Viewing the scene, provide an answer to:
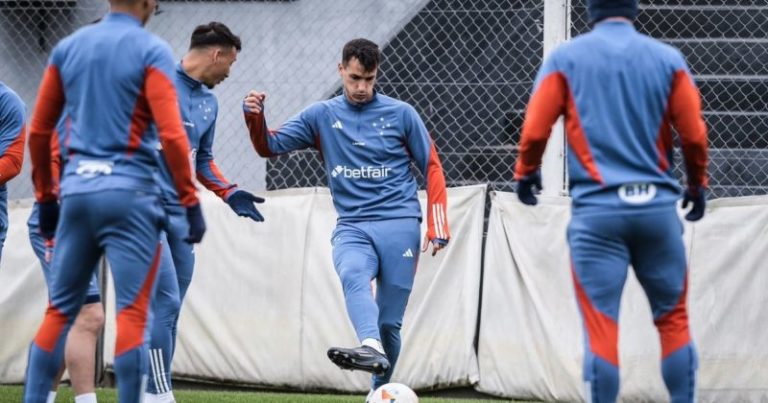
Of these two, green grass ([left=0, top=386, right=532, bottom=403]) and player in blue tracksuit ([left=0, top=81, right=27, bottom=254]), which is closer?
player in blue tracksuit ([left=0, top=81, right=27, bottom=254])

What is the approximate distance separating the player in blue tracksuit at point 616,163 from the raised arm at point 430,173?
228cm

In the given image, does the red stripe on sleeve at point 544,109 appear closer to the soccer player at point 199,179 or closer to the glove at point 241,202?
the soccer player at point 199,179

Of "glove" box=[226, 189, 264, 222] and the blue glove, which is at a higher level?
"glove" box=[226, 189, 264, 222]

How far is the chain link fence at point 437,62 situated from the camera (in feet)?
31.5

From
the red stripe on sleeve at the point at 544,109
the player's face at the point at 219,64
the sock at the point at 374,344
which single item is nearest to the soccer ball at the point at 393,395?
the sock at the point at 374,344

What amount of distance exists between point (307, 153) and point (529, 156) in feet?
17.5

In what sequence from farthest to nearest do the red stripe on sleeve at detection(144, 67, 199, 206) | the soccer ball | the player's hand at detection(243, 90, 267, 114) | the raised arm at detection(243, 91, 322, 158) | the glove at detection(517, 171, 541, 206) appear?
the raised arm at detection(243, 91, 322, 158) < the player's hand at detection(243, 90, 267, 114) < the soccer ball < the glove at detection(517, 171, 541, 206) < the red stripe on sleeve at detection(144, 67, 199, 206)

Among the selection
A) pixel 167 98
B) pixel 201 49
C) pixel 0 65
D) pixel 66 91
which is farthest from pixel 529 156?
pixel 0 65

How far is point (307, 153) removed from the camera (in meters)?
10.4

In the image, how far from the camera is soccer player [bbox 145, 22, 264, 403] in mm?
6660

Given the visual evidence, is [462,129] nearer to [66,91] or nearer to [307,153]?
[307,153]

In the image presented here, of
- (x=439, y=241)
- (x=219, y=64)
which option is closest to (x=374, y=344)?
(x=439, y=241)

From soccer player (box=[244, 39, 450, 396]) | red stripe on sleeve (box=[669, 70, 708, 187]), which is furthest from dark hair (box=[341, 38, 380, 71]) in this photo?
red stripe on sleeve (box=[669, 70, 708, 187])

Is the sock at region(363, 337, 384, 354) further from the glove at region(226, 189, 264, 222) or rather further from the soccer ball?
the glove at region(226, 189, 264, 222)
